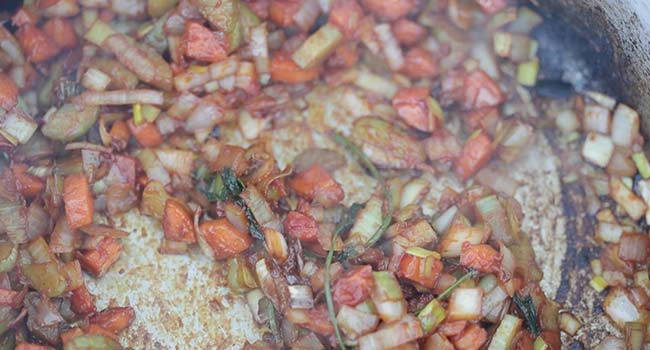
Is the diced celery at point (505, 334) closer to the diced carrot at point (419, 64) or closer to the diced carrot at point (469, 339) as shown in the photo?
the diced carrot at point (469, 339)

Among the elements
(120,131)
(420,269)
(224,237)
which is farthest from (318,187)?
(120,131)

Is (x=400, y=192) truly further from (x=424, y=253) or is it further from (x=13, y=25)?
(x=13, y=25)

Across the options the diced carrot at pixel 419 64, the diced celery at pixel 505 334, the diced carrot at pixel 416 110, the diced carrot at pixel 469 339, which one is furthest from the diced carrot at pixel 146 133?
the diced celery at pixel 505 334

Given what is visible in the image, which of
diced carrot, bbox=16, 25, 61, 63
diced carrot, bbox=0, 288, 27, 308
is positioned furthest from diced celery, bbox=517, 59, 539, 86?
diced carrot, bbox=0, 288, 27, 308

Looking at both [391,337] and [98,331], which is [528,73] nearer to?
[391,337]

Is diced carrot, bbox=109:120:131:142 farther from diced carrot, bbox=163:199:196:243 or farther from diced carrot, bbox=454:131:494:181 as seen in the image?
diced carrot, bbox=454:131:494:181
